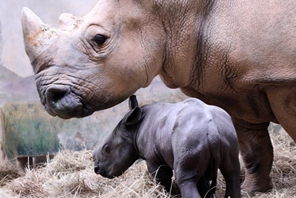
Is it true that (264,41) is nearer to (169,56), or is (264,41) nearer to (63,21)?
(169,56)

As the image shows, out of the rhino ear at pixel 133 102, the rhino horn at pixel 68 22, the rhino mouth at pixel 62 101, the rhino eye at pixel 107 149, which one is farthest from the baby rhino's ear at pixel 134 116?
the rhino horn at pixel 68 22

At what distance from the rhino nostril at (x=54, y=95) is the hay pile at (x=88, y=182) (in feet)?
2.03

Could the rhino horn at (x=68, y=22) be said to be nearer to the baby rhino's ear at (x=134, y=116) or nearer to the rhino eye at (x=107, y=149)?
the baby rhino's ear at (x=134, y=116)

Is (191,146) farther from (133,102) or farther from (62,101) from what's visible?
(133,102)

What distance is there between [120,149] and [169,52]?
71 cm

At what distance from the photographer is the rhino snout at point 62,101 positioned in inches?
96.9

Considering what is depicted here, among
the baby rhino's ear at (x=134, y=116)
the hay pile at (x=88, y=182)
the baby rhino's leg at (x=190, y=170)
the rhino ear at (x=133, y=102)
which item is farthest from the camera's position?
the rhino ear at (x=133, y=102)

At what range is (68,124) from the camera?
4.80 m

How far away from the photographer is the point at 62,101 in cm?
247

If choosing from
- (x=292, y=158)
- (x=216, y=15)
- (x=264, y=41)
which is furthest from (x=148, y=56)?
(x=292, y=158)

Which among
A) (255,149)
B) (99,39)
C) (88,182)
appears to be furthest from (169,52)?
(88,182)

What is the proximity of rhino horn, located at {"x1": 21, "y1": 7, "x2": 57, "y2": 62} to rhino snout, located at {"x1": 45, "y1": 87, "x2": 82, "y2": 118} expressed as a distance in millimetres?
236

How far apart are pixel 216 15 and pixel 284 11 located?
0.37 metres

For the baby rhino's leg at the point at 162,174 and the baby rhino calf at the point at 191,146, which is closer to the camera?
the baby rhino calf at the point at 191,146
